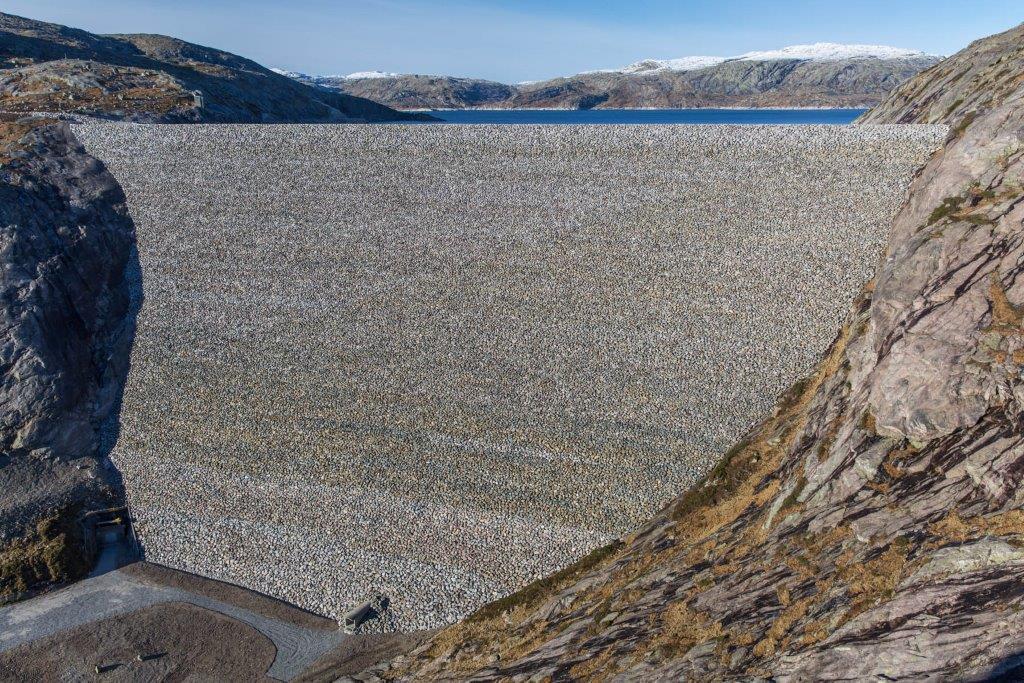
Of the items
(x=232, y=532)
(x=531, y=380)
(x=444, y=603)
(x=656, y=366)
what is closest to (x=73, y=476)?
(x=232, y=532)

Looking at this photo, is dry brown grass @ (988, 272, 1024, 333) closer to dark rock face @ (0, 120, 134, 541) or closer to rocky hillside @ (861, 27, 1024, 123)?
rocky hillside @ (861, 27, 1024, 123)

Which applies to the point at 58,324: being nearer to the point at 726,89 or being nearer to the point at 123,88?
the point at 123,88

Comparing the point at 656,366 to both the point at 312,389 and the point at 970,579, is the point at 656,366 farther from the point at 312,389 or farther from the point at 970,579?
the point at 970,579

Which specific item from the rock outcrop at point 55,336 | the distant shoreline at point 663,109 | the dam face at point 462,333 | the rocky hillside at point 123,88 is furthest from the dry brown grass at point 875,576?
the distant shoreline at point 663,109

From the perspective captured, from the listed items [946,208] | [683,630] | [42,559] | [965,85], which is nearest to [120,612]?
[42,559]

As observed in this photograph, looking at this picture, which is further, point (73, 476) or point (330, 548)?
point (73, 476)
